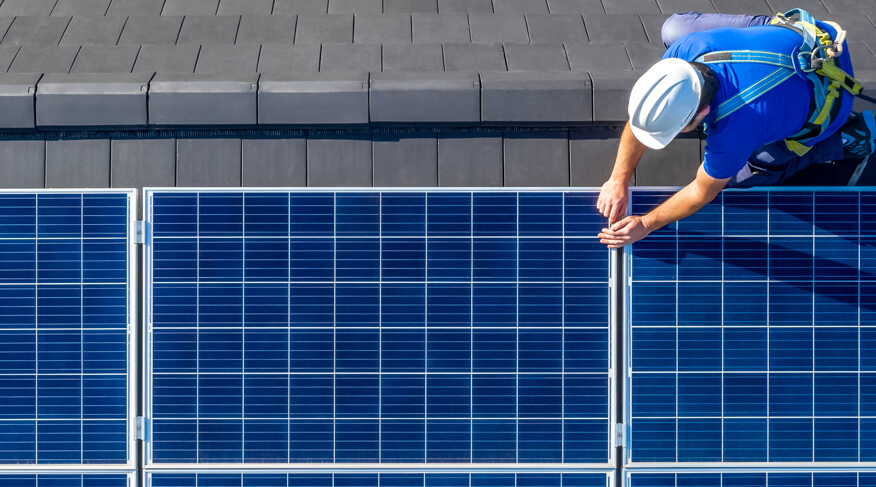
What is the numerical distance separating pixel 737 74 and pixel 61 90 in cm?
515

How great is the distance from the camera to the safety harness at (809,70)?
13.9 feet

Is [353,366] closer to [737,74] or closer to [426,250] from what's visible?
[426,250]

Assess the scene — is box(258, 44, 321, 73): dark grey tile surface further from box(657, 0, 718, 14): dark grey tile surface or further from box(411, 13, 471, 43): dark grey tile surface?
box(657, 0, 718, 14): dark grey tile surface

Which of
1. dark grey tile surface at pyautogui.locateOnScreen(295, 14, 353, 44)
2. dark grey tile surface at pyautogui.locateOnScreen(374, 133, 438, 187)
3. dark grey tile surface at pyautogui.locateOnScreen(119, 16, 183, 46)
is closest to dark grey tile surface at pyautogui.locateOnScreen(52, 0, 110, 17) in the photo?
dark grey tile surface at pyautogui.locateOnScreen(119, 16, 183, 46)

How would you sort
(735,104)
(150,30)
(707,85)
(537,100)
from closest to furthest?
(707,85)
(735,104)
(537,100)
(150,30)

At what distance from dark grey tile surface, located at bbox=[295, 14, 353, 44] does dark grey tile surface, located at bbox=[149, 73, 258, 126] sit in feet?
3.17

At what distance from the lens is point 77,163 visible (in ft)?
16.7

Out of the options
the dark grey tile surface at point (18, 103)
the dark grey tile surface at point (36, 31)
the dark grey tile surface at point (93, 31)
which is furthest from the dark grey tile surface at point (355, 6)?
the dark grey tile surface at point (18, 103)

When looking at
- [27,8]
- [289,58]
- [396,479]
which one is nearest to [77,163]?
[289,58]

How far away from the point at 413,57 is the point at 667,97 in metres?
2.32

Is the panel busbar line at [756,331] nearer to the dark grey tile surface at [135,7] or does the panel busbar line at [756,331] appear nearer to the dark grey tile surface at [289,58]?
the dark grey tile surface at [289,58]

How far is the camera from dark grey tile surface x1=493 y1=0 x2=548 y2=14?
5.93m

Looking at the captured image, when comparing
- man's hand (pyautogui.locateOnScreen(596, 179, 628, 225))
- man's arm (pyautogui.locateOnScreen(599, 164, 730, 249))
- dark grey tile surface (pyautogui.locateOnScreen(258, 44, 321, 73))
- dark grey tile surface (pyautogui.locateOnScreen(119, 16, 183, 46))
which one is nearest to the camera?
man's arm (pyautogui.locateOnScreen(599, 164, 730, 249))

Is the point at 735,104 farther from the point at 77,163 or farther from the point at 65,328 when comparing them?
the point at 65,328
